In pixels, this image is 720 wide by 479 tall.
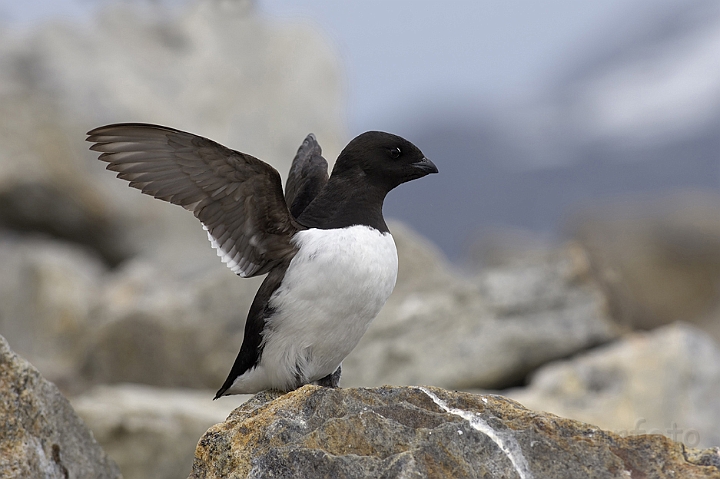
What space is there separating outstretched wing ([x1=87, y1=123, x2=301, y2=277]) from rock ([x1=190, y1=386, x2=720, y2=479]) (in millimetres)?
1412

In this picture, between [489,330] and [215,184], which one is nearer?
[215,184]

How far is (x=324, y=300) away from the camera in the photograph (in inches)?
206

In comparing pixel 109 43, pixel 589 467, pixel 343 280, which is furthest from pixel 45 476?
pixel 109 43

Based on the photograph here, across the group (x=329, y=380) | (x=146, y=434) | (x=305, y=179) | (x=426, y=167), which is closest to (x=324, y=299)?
(x=329, y=380)

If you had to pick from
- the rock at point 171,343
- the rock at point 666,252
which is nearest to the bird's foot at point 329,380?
the rock at point 171,343

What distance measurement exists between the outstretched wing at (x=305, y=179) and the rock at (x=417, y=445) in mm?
2350

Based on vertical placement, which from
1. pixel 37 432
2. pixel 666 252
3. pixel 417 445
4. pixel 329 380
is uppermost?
pixel 666 252

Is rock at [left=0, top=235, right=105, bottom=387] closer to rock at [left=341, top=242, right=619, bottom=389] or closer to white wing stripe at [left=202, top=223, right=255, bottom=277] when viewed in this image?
rock at [left=341, top=242, right=619, bottom=389]

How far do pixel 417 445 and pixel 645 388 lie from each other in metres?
5.96

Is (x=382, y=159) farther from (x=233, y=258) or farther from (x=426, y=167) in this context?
(x=233, y=258)

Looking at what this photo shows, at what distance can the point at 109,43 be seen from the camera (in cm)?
2120

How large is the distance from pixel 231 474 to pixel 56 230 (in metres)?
15.4

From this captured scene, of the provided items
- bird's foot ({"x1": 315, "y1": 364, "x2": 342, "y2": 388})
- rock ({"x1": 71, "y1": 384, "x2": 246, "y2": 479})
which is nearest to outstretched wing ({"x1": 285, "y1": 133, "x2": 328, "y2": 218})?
bird's foot ({"x1": 315, "y1": 364, "x2": 342, "y2": 388})

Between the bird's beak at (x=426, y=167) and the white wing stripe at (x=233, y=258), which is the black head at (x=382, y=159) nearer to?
the bird's beak at (x=426, y=167)
